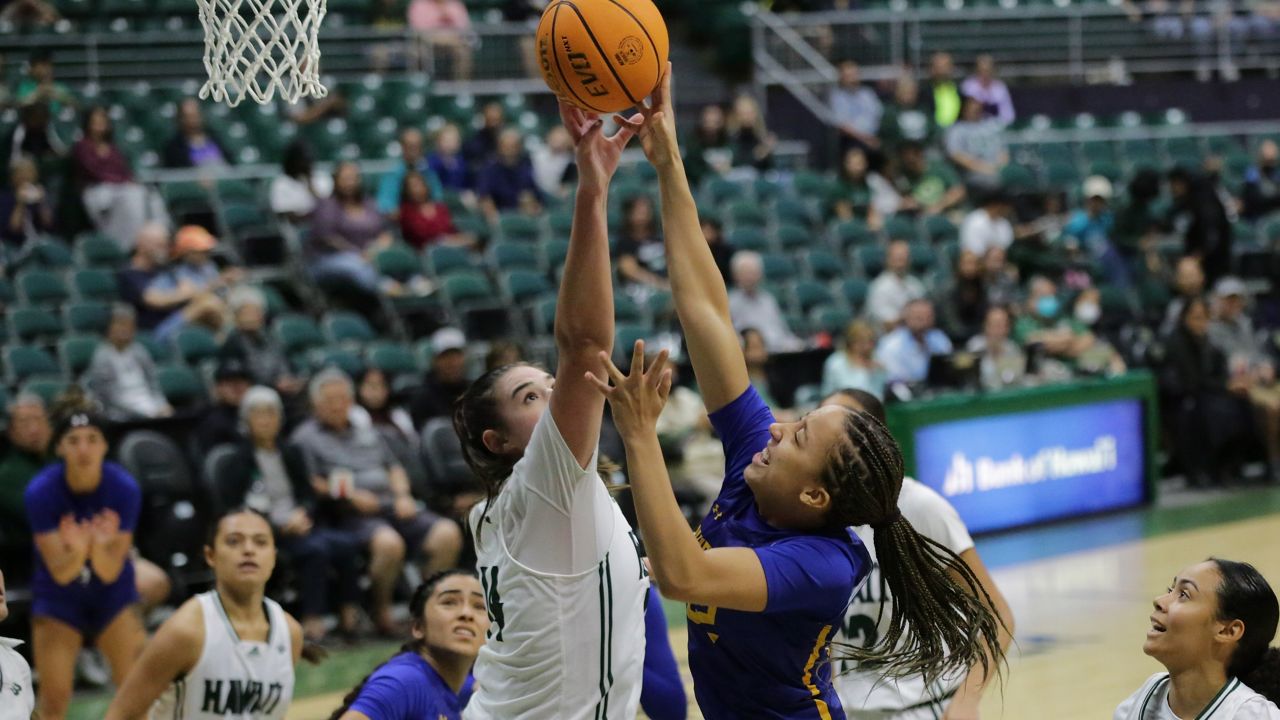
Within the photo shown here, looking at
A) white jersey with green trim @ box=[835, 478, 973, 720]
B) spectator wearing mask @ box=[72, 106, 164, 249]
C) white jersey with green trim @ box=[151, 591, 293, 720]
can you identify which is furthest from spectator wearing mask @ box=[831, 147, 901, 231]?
white jersey with green trim @ box=[151, 591, 293, 720]

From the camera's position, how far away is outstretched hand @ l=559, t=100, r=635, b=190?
9.46 feet

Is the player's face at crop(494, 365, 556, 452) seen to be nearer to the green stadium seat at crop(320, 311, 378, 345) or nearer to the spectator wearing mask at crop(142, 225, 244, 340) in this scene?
the spectator wearing mask at crop(142, 225, 244, 340)

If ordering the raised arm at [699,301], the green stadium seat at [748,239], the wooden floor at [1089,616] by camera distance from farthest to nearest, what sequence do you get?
the green stadium seat at [748,239] < the wooden floor at [1089,616] < the raised arm at [699,301]

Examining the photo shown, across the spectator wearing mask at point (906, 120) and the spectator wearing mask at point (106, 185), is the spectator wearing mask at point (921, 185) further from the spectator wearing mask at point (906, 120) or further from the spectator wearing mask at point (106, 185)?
the spectator wearing mask at point (106, 185)

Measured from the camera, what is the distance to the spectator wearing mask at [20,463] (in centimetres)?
750

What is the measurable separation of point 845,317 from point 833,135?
3.93 metres

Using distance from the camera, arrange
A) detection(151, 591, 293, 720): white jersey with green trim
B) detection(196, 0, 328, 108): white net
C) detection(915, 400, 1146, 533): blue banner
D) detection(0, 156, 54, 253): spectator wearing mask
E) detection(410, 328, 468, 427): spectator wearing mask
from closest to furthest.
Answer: detection(196, 0, 328, 108): white net < detection(151, 591, 293, 720): white jersey with green trim < detection(410, 328, 468, 427): spectator wearing mask < detection(915, 400, 1146, 533): blue banner < detection(0, 156, 54, 253): spectator wearing mask

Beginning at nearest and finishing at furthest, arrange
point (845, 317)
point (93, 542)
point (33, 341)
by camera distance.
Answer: point (93, 542), point (33, 341), point (845, 317)

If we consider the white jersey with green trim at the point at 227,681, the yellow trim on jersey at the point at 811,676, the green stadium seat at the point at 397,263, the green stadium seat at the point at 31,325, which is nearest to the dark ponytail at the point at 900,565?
the yellow trim on jersey at the point at 811,676

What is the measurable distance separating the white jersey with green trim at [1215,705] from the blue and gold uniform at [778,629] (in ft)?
3.14

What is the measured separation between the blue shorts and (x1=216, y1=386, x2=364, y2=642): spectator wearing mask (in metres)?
1.38

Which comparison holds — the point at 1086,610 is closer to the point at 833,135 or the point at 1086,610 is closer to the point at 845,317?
the point at 845,317

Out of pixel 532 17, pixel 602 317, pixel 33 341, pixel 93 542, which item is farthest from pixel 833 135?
pixel 602 317

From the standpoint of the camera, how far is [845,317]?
12070mm
